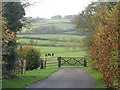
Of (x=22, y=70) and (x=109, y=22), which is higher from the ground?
(x=109, y=22)

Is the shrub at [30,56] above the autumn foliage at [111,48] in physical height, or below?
below

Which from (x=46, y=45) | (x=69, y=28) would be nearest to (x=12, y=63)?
(x=46, y=45)

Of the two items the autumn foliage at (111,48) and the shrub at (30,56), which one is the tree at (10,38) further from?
the shrub at (30,56)

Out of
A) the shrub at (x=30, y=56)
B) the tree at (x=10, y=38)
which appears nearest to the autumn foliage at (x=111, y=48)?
the tree at (x=10, y=38)

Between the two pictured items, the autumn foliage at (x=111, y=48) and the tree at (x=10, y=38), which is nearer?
the autumn foliage at (x=111, y=48)

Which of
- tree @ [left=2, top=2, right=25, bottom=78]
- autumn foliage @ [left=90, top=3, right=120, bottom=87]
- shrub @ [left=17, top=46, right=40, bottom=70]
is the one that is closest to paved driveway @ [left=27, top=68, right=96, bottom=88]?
autumn foliage @ [left=90, top=3, right=120, bottom=87]

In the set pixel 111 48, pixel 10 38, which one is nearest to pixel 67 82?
pixel 111 48

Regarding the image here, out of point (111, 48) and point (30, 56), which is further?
point (30, 56)

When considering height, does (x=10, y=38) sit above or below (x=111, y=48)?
above

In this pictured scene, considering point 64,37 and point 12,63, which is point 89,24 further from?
point 64,37

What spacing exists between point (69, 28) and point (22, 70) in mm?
75657

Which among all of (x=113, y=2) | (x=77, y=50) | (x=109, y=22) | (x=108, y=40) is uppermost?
(x=113, y=2)

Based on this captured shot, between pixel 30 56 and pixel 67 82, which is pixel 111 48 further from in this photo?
pixel 30 56

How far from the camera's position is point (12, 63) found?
666 inches
